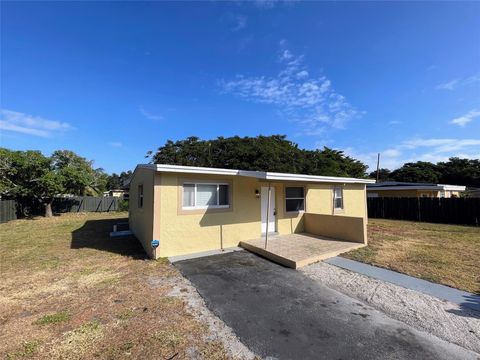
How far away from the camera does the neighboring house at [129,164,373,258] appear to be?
281 inches

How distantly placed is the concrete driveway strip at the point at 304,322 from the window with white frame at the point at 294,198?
15.2 feet

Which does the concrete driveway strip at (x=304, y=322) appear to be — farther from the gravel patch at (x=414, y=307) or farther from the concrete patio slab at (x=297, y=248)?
the concrete patio slab at (x=297, y=248)

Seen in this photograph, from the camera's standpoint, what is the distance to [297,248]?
768cm

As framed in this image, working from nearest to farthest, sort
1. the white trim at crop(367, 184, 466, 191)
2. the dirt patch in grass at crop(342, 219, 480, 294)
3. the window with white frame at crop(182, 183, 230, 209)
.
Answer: the dirt patch in grass at crop(342, 219, 480, 294) < the window with white frame at crop(182, 183, 230, 209) < the white trim at crop(367, 184, 466, 191)

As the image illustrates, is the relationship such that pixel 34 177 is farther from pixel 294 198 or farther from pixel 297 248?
pixel 297 248

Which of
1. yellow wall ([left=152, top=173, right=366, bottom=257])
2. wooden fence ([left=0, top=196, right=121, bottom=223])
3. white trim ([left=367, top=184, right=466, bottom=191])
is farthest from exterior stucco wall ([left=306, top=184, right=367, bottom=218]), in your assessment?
wooden fence ([left=0, top=196, right=121, bottom=223])

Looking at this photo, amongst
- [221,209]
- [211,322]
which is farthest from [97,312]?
[221,209]

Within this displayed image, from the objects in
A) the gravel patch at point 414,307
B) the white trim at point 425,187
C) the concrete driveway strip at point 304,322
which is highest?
the white trim at point 425,187

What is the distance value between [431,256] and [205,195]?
676cm

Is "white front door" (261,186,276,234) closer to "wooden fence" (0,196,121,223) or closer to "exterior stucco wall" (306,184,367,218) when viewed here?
"exterior stucco wall" (306,184,367,218)

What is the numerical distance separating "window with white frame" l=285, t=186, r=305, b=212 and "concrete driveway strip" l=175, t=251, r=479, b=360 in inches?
182

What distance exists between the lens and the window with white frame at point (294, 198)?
33.6 feet

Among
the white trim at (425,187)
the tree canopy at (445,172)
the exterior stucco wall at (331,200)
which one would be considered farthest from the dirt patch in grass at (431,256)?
the tree canopy at (445,172)

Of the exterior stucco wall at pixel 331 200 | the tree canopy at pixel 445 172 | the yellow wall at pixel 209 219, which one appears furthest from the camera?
the tree canopy at pixel 445 172
